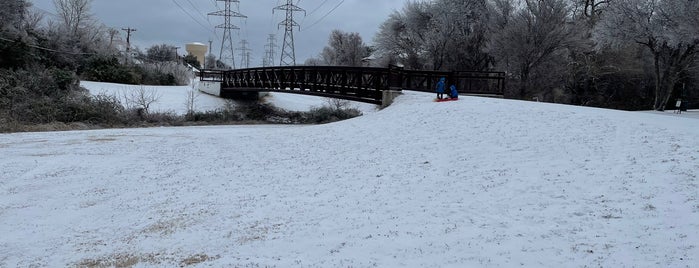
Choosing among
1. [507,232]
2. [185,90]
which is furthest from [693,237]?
[185,90]

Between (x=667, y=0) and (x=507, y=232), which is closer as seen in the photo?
(x=507, y=232)

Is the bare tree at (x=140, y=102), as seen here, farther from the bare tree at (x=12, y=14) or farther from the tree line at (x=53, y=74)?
the bare tree at (x=12, y=14)

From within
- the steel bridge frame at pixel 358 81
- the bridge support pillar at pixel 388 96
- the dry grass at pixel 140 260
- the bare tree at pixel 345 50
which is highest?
the bare tree at pixel 345 50

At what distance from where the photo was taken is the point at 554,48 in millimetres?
36719

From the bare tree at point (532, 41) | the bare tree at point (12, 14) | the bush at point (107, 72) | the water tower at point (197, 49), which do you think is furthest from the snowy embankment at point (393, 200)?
the water tower at point (197, 49)

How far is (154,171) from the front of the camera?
40.7 ft

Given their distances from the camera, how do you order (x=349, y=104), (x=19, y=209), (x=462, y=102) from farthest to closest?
(x=349, y=104)
(x=462, y=102)
(x=19, y=209)

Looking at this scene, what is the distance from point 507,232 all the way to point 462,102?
11.7 meters

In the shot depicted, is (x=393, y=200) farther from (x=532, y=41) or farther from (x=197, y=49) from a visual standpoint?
(x=197, y=49)

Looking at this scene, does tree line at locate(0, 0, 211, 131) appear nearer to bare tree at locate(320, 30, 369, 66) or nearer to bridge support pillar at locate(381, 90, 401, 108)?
bridge support pillar at locate(381, 90, 401, 108)

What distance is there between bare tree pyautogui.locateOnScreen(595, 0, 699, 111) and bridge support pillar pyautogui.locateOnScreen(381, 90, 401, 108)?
1426 cm

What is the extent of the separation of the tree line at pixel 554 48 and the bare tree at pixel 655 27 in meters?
0.06

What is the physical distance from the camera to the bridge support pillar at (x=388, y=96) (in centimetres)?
2216

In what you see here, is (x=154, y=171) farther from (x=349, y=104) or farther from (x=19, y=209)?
(x=349, y=104)
